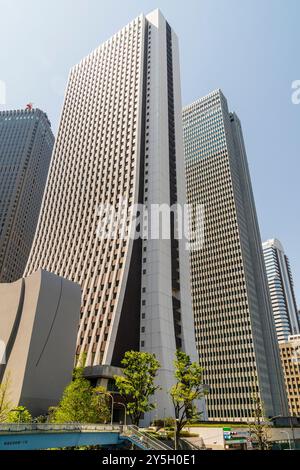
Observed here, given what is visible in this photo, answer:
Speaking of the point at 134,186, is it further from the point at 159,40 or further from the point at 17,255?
the point at 17,255

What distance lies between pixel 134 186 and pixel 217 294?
84.9 m

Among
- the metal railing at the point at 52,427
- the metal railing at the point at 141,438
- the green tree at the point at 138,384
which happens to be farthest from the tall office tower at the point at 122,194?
the metal railing at the point at 52,427

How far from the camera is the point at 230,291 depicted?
163 m

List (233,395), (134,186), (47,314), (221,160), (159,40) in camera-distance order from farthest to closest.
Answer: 1. (221,160)
2. (233,395)
3. (159,40)
4. (134,186)
5. (47,314)

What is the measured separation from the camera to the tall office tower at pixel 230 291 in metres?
146

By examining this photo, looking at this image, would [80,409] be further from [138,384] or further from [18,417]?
[138,384]

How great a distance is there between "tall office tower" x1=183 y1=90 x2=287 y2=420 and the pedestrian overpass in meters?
111

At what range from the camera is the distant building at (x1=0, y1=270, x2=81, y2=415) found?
214 feet

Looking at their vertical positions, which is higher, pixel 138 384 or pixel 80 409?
pixel 138 384

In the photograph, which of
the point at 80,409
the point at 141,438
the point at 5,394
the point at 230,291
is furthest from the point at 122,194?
the point at 230,291

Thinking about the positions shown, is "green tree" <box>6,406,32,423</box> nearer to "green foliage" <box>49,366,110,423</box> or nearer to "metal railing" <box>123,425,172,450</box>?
"green foliage" <box>49,366,110,423</box>

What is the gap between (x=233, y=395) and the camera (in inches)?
5714

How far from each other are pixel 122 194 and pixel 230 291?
82144mm
